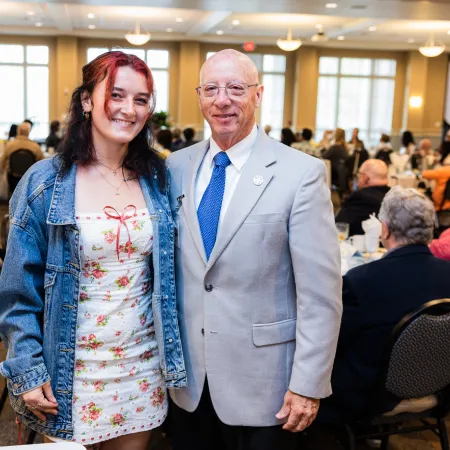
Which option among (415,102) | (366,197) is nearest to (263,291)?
(366,197)

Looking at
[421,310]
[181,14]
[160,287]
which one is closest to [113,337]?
[160,287]

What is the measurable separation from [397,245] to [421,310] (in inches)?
15.9

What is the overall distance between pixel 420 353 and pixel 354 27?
1346 cm

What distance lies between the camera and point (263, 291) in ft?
5.73

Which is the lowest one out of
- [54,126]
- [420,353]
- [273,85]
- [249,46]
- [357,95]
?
[420,353]

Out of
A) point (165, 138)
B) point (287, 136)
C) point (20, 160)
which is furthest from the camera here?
point (287, 136)

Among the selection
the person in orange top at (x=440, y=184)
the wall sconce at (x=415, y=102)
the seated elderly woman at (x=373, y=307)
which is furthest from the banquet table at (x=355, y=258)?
the wall sconce at (x=415, y=102)

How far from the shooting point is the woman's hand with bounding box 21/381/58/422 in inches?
65.3


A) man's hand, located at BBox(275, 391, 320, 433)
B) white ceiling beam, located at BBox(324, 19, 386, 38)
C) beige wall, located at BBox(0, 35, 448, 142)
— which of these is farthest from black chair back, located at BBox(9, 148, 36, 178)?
beige wall, located at BBox(0, 35, 448, 142)

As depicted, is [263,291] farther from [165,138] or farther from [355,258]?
[165,138]

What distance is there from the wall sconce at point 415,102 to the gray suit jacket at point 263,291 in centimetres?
1855

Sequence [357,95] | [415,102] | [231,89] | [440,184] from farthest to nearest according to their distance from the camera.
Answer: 1. [357,95]
2. [415,102]
3. [440,184]
4. [231,89]

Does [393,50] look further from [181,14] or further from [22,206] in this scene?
[22,206]

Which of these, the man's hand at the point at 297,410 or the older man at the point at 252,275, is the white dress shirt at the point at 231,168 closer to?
the older man at the point at 252,275
